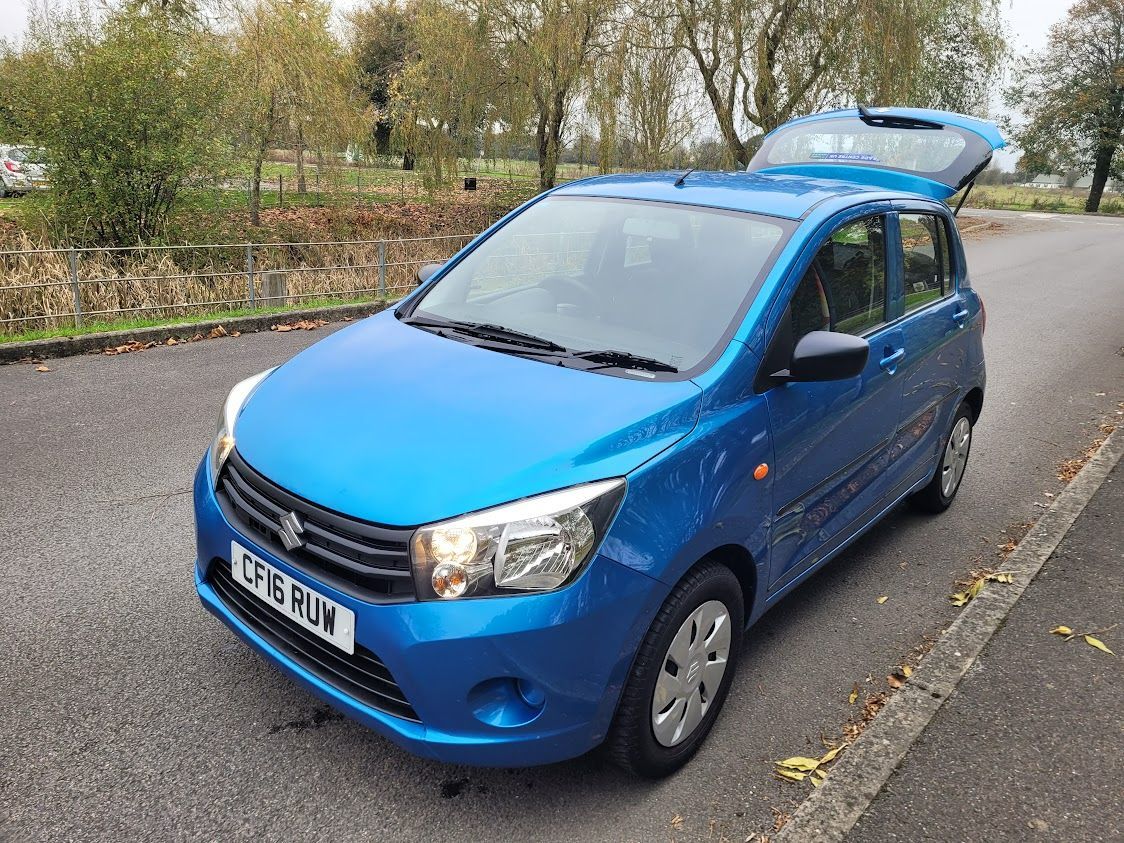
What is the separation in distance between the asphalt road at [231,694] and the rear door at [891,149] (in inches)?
76.2

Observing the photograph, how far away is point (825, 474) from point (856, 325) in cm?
67

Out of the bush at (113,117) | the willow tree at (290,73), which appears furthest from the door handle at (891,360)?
the willow tree at (290,73)

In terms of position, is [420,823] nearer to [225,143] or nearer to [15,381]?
[15,381]

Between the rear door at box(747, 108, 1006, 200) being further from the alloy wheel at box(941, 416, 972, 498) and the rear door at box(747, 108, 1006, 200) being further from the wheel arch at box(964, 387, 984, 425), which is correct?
the alloy wheel at box(941, 416, 972, 498)

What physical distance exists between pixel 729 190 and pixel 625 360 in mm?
1185

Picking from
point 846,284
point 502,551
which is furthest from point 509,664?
point 846,284

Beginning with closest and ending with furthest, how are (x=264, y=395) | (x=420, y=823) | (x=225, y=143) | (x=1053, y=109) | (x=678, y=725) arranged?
(x=420, y=823), (x=678, y=725), (x=264, y=395), (x=225, y=143), (x=1053, y=109)

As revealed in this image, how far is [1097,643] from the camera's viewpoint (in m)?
3.59

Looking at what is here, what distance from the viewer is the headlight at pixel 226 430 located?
9.29 feet

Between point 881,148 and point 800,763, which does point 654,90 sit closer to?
point 881,148

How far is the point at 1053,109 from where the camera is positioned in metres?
51.3

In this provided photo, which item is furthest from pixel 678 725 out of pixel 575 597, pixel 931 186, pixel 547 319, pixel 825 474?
pixel 931 186

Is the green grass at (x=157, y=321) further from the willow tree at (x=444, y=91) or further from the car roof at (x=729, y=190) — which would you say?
the willow tree at (x=444, y=91)


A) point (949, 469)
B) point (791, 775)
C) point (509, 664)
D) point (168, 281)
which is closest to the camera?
point (509, 664)
